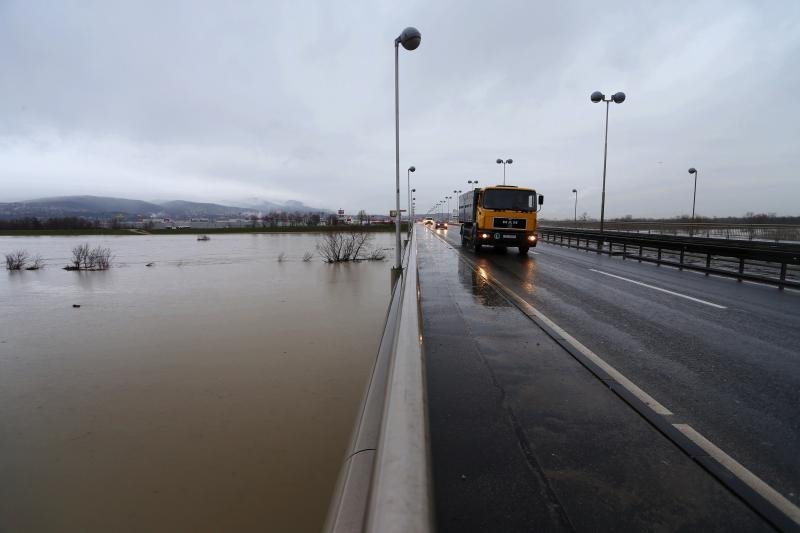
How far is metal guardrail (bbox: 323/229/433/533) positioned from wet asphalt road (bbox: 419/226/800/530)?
0.58 meters

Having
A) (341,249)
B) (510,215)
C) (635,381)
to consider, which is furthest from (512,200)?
(341,249)

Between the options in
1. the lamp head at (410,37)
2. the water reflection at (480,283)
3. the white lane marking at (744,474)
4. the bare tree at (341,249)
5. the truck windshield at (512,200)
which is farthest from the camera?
the bare tree at (341,249)

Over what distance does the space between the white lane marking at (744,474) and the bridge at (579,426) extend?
0.01 m

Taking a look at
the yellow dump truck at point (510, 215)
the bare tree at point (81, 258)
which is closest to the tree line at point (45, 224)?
the bare tree at point (81, 258)

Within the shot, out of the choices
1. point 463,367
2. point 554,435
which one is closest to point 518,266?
point 463,367

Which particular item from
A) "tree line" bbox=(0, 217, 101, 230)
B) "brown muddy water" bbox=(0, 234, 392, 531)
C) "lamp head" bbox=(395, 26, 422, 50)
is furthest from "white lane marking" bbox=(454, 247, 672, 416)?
"tree line" bbox=(0, 217, 101, 230)

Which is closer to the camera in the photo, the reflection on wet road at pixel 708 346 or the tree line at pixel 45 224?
the reflection on wet road at pixel 708 346

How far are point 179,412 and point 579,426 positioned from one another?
6.57 m

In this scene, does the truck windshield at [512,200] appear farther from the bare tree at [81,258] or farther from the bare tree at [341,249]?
the bare tree at [81,258]

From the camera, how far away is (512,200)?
18.3 m

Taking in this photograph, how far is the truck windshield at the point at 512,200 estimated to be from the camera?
18281 mm

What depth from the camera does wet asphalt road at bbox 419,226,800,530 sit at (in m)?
2.65

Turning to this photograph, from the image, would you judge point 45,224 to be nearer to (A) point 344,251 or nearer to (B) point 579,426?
(A) point 344,251

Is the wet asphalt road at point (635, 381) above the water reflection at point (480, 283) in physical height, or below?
A: below
